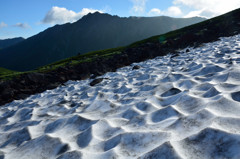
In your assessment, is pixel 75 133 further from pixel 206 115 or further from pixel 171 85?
pixel 171 85

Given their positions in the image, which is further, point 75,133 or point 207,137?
point 75,133

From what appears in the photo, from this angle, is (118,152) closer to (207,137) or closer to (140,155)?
(140,155)

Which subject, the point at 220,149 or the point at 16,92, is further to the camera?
the point at 16,92

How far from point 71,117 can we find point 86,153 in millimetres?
1639

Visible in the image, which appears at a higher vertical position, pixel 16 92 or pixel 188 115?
pixel 188 115

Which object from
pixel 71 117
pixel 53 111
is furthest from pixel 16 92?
pixel 71 117

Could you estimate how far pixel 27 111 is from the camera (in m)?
5.17

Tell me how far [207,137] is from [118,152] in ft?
3.61

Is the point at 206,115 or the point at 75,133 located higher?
the point at 206,115

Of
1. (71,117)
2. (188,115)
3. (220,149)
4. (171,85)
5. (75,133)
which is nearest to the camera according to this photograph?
(220,149)

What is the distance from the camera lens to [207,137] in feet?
6.62

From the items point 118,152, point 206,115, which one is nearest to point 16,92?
point 118,152

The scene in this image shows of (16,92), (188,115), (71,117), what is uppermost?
(188,115)

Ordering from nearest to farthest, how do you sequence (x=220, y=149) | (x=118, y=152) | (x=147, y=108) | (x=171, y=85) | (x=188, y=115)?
(x=220, y=149)
(x=118, y=152)
(x=188, y=115)
(x=147, y=108)
(x=171, y=85)
